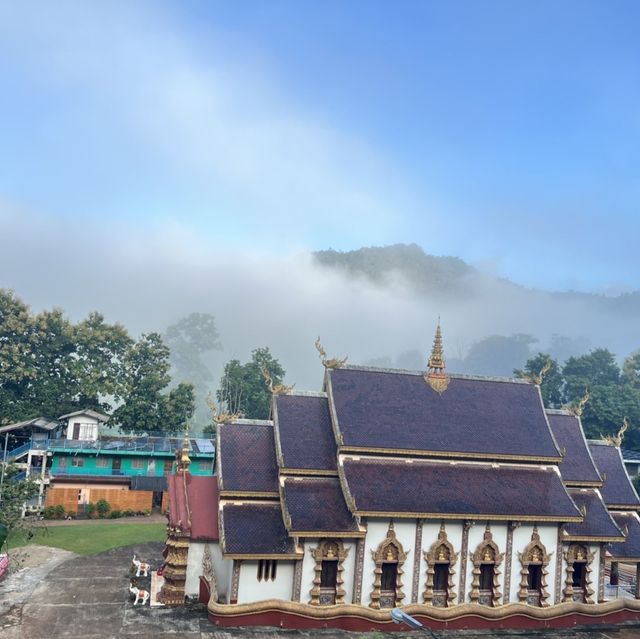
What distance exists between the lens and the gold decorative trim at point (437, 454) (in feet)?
82.2

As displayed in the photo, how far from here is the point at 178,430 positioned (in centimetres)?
5241

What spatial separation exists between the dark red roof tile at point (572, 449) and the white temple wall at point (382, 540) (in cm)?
824

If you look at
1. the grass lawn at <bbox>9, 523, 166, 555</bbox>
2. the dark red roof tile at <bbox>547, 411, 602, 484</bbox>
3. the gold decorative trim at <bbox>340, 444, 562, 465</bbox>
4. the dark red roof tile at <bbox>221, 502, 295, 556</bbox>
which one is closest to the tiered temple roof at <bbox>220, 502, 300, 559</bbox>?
the dark red roof tile at <bbox>221, 502, 295, 556</bbox>

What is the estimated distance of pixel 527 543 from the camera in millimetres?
24969

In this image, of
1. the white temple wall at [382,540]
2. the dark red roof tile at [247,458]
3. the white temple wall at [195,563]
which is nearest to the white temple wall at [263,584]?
the white temple wall at [195,563]

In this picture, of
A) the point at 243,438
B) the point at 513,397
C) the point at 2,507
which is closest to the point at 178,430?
the point at 2,507

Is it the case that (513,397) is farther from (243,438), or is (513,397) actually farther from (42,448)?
(42,448)

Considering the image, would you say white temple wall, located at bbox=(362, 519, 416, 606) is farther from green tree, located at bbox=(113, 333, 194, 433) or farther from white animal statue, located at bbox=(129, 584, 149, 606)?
green tree, located at bbox=(113, 333, 194, 433)

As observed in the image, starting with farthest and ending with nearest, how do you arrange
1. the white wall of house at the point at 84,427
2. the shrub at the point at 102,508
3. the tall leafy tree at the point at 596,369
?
1. the tall leafy tree at the point at 596,369
2. the white wall of house at the point at 84,427
3. the shrub at the point at 102,508

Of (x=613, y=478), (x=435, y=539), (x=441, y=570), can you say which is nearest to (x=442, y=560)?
(x=441, y=570)

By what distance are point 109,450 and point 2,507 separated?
13740mm

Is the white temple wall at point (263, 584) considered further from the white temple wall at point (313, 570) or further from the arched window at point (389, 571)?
the arched window at point (389, 571)

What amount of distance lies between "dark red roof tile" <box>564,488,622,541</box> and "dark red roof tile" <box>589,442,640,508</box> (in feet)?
3.67

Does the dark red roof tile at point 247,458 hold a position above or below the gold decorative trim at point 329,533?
above
